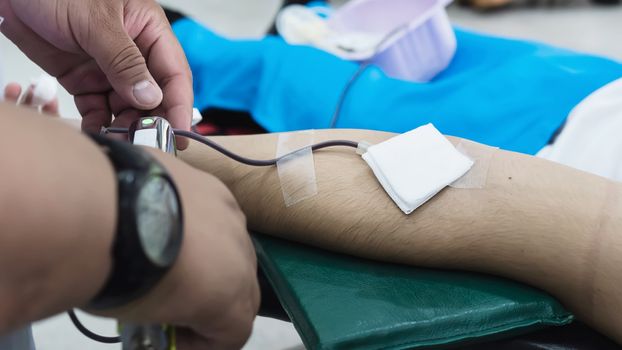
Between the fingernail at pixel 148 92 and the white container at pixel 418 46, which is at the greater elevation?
the fingernail at pixel 148 92

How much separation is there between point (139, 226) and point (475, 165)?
506 mm

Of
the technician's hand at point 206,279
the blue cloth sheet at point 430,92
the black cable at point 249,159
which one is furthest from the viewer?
the blue cloth sheet at point 430,92

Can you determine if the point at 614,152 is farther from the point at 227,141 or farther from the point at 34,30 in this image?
the point at 34,30

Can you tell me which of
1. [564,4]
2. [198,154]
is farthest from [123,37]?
[564,4]

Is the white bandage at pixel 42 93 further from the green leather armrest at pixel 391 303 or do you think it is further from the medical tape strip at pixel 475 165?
the medical tape strip at pixel 475 165

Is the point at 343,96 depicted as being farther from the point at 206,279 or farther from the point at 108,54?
the point at 206,279

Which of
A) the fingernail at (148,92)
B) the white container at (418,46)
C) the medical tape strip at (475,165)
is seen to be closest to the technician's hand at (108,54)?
the fingernail at (148,92)

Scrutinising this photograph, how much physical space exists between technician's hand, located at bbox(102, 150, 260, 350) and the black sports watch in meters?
0.02

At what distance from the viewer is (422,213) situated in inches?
29.2

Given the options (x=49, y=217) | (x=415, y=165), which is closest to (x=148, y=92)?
(x=415, y=165)

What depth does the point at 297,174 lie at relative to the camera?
0.78 m

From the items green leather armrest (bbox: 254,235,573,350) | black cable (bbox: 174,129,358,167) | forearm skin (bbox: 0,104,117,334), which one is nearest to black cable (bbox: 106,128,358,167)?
black cable (bbox: 174,129,358,167)

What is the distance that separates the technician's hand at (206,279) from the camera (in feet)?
1.49

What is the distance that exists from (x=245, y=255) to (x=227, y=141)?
0.39 meters
